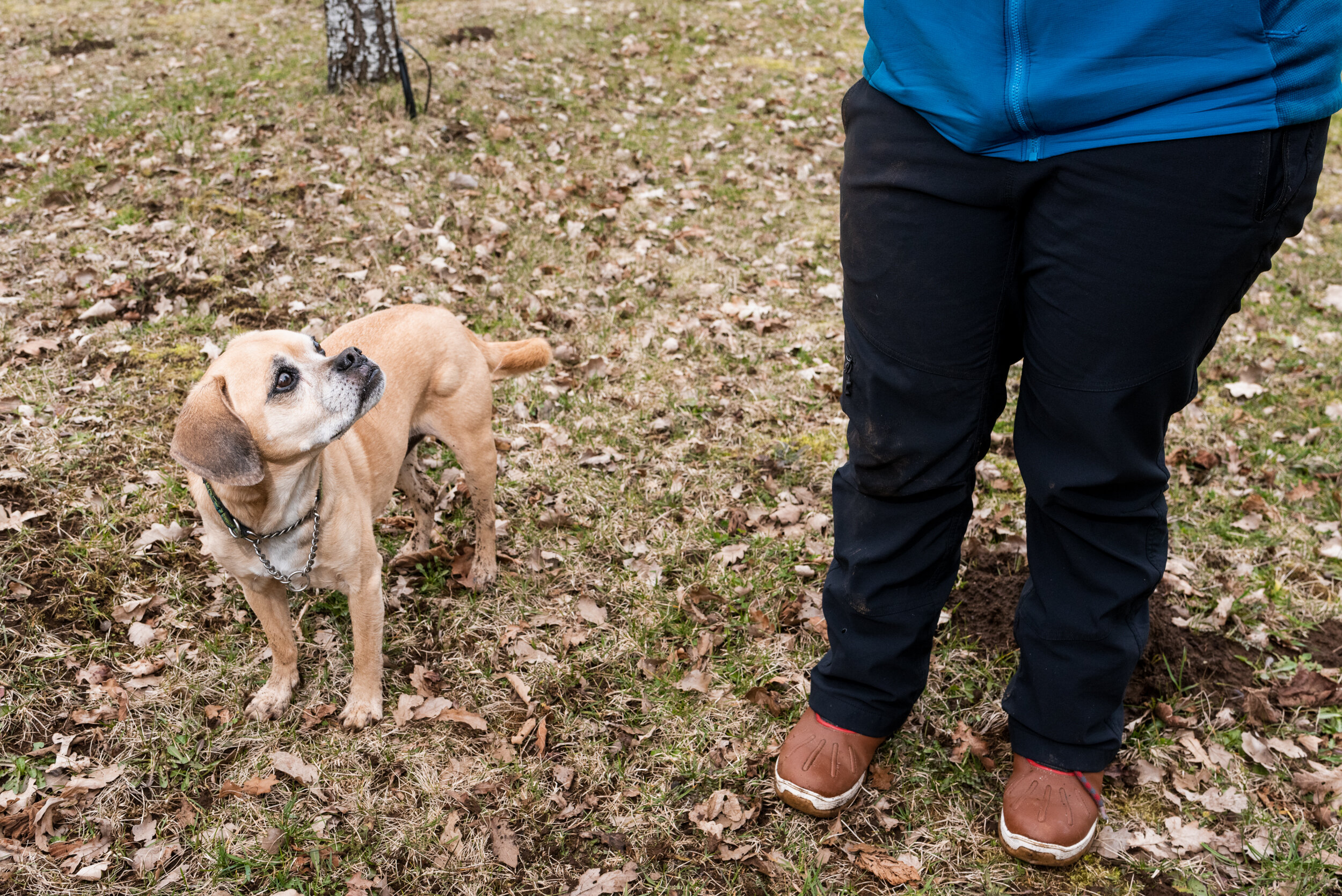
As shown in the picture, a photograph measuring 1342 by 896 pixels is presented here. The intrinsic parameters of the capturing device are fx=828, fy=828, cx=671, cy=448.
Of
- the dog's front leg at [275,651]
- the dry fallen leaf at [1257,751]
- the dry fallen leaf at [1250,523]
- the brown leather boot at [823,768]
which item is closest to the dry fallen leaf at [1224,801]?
the dry fallen leaf at [1257,751]

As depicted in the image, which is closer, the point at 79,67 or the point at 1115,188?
the point at 1115,188

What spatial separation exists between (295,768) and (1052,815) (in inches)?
99.0

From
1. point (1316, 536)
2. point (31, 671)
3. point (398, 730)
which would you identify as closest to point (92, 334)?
point (31, 671)

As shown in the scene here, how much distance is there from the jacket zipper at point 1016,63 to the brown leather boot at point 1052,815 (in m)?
1.93

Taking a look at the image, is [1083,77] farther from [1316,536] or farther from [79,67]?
[79,67]

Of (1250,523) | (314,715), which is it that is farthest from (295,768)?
(1250,523)

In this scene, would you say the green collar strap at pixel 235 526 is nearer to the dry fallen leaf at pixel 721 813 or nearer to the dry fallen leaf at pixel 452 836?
the dry fallen leaf at pixel 452 836

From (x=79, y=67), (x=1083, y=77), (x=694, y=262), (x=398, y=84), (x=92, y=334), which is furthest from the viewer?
(x=79, y=67)

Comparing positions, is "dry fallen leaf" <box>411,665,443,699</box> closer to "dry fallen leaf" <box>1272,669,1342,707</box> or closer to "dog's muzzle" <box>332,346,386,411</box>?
"dog's muzzle" <box>332,346,386,411</box>

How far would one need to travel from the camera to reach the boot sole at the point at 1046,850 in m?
2.54

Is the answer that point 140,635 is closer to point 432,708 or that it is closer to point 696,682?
point 432,708

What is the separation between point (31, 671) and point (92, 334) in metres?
2.40

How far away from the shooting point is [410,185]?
654cm

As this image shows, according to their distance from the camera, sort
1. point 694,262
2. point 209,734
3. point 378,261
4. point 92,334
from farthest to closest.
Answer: point 694,262 → point 378,261 → point 92,334 → point 209,734
